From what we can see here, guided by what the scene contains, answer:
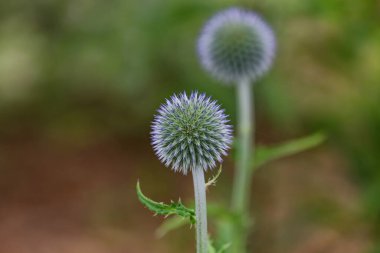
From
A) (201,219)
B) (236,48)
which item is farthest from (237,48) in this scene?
(201,219)

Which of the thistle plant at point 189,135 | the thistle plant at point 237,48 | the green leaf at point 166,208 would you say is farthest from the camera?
the thistle plant at point 237,48

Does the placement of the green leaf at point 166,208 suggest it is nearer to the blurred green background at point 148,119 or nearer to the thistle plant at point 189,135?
the thistle plant at point 189,135

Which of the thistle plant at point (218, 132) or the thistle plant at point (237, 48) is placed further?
the thistle plant at point (237, 48)

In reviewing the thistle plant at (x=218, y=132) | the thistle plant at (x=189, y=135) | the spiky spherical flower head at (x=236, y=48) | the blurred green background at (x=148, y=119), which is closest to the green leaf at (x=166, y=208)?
the thistle plant at (x=218, y=132)

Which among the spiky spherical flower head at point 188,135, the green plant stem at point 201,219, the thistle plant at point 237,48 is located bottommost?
the green plant stem at point 201,219

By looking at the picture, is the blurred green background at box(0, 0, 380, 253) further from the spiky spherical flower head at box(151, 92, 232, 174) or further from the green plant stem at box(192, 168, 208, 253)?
the green plant stem at box(192, 168, 208, 253)

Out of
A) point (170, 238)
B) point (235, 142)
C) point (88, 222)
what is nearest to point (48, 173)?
point (88, 222)
